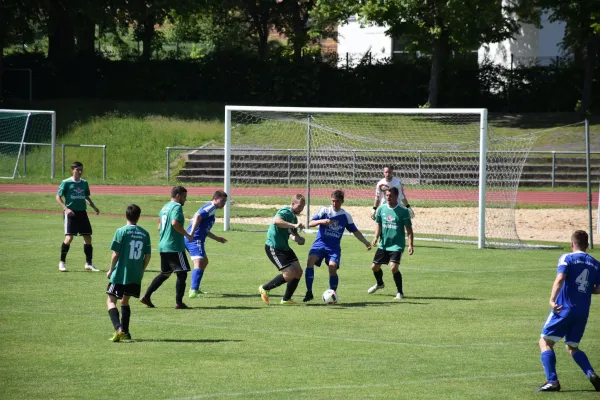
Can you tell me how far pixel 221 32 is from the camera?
2576 inches

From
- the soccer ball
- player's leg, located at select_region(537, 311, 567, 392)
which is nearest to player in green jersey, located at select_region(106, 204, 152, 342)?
the soccer ball

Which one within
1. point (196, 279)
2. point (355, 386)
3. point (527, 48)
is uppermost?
point (527, 48)

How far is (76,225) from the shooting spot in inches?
752

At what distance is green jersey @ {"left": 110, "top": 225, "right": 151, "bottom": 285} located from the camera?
12414mm

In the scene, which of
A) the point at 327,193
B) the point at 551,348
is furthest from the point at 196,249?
the point at 327,193

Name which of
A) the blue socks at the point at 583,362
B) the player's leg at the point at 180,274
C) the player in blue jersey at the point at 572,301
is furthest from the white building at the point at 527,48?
the blue socks at the point at 583,362

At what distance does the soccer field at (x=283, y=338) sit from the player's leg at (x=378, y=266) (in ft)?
0.68

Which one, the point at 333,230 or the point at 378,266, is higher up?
the point at 333,230

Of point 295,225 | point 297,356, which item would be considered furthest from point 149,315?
point 297,356

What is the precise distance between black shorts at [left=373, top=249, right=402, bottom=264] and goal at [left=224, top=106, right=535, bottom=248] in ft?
25.6

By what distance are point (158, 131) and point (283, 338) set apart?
3431 centimetres

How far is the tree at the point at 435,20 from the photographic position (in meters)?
44.1

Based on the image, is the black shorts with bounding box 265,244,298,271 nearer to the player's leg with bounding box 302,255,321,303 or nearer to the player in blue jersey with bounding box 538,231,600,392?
the player's leg with bounding box 302,255,321,303

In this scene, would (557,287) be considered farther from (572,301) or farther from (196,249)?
(196,249)
